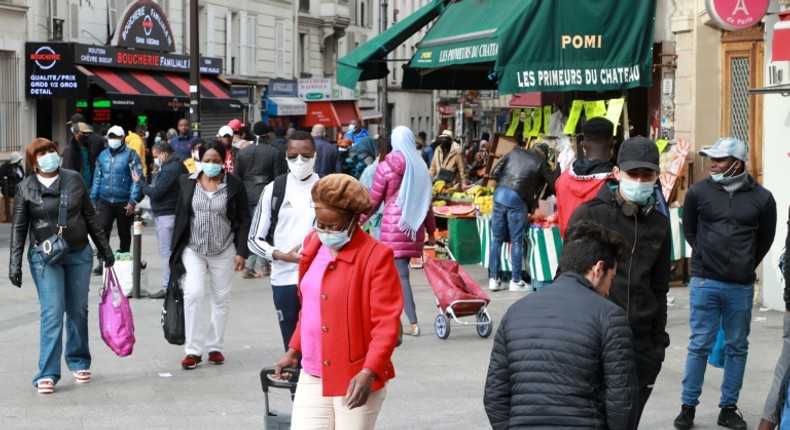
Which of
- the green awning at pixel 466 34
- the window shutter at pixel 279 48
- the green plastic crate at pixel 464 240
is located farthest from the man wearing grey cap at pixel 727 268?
the window shutter at pixel 279 48

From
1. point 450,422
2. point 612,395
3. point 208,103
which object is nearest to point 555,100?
point 450,422

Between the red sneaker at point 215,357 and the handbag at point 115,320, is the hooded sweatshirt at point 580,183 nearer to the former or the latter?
the handbag at point 115,320

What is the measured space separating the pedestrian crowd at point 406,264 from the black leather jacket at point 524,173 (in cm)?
2

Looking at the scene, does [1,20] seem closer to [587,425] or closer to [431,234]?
[431,234]

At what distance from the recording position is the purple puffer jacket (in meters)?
11.4

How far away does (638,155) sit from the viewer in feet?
20.8

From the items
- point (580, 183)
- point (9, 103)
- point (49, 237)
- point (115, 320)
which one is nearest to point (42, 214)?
point (49, 237)

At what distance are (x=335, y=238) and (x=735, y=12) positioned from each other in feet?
25.4

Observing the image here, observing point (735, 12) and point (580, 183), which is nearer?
point (580, 183)

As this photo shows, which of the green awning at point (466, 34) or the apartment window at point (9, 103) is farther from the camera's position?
the apartment window at point (9, 103)

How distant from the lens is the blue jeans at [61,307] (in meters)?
9.26

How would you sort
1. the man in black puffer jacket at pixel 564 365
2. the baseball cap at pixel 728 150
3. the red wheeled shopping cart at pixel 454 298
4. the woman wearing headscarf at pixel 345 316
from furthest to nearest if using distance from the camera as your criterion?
the red wheeled shopping cart at pixel 454 298 → the baseball cap at pixel 728 150 → the woman wearing headscarf at pixel 345 316 → the man in black puffer jacket at pixel 564 365

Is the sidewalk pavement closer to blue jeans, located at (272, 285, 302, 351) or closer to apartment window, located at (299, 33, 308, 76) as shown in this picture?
blue jeans, located at (272, 285, 302, 351)

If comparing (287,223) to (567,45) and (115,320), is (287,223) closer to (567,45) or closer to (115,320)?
(115,320)
